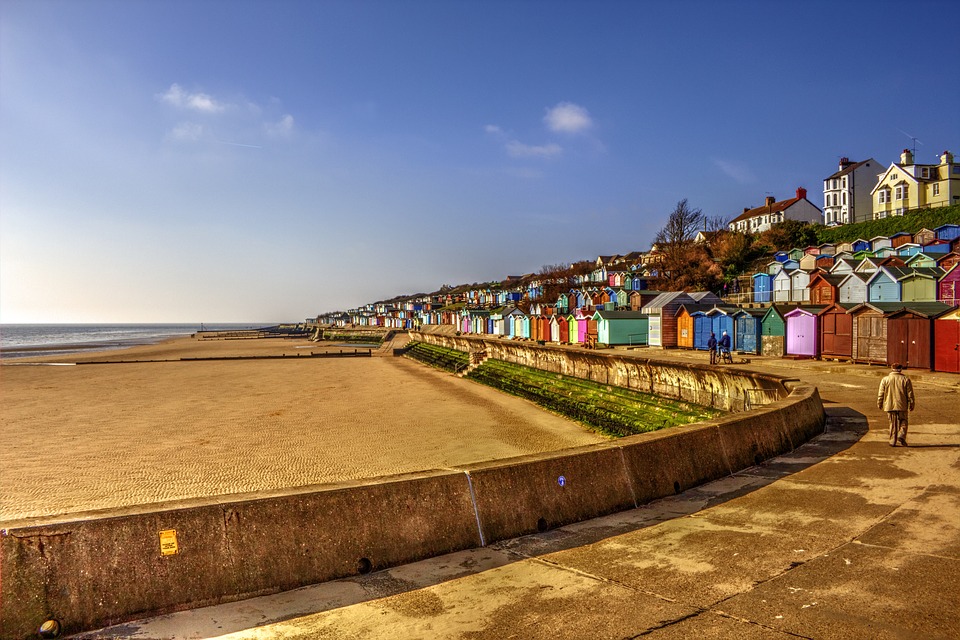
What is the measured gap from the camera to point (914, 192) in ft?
247

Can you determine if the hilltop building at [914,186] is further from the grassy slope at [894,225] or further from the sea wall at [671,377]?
the sea wall at [671,377]

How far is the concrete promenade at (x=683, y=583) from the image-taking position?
12.3 feet

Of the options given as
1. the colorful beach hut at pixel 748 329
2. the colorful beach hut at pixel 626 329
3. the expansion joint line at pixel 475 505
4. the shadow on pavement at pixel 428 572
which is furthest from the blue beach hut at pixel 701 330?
the expansion joint line at pixel 475 505

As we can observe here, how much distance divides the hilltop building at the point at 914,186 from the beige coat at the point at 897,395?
82.9 metres

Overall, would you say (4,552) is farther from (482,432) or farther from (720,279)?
(720,279)

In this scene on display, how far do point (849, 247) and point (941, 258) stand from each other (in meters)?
23.1

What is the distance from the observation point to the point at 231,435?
904 inches

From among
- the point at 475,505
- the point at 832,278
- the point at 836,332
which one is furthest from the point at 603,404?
the point at 475,505

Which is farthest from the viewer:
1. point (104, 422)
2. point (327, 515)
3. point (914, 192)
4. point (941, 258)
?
point (914, 192)

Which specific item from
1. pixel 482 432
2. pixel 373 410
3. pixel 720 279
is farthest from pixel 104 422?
pixel 720 279

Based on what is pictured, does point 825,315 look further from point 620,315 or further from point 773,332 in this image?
point 620,315

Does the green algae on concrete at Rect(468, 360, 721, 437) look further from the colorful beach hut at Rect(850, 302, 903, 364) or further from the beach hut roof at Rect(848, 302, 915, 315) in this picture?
the beach hut roof at Rect(848, 302, 915, 315)

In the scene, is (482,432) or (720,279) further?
(720,279)

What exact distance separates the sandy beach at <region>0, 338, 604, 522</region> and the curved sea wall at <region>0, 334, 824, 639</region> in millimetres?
3336
